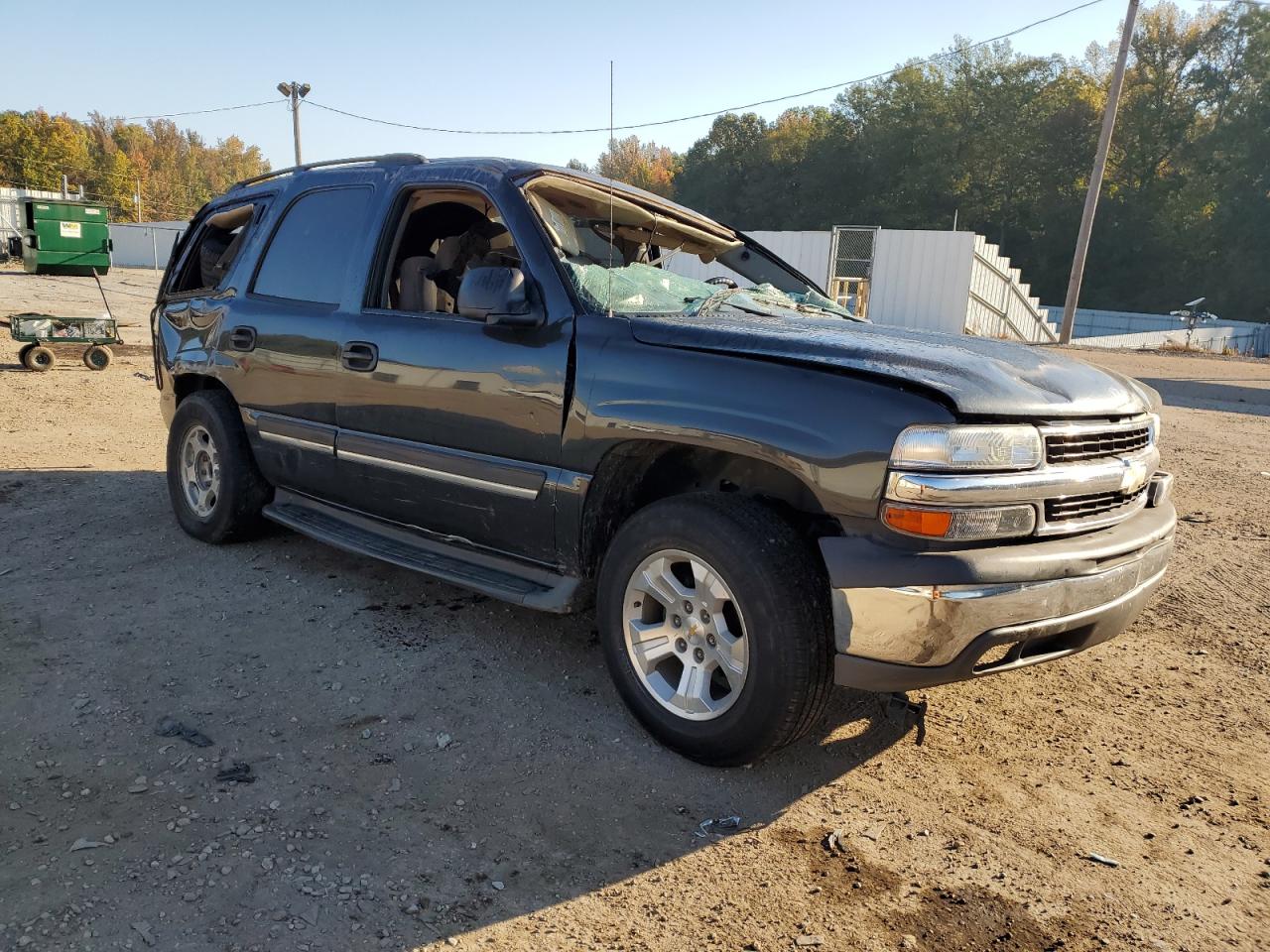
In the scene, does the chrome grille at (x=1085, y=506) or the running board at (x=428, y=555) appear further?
the running board at (x=428, y=555)

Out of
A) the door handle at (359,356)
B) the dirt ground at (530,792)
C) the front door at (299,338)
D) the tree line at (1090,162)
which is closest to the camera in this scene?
the dirt ground at (530,792)

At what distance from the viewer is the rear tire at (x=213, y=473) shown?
4.85 meters

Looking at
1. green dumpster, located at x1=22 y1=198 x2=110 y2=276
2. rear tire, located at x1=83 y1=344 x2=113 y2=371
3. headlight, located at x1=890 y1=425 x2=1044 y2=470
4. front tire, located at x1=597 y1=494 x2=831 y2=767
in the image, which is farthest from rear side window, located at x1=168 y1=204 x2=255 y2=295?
green dumpster, located at x1=22 y1=198 x2=110 y2=276

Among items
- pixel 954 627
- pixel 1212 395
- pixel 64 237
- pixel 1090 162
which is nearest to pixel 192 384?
pixel 954 627

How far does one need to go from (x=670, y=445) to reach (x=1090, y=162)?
58.4m

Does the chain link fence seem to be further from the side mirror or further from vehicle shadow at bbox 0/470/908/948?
the side mirror

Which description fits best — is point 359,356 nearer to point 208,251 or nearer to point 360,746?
point 360,746

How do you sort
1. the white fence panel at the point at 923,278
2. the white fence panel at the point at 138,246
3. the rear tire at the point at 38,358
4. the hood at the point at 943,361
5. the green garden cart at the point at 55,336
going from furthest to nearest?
the white fence panel at the point at 138,246
the white fence panel at the point at 923,278
the rear tire at the point at 38,358
the green garden cart at the point at 55,336
the hood at the point at 943,361

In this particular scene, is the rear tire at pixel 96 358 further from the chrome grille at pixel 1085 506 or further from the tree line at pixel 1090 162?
the tree line at pixel 1090 162

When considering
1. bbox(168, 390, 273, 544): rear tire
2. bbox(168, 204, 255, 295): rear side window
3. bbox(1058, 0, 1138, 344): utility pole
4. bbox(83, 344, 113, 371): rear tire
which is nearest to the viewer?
bbox(168, 390, 273, 544): rear tire

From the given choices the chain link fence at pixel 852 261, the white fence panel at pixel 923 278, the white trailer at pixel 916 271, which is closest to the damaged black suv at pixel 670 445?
the chain link fence at pixel 852 261

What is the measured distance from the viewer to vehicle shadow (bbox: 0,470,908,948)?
241cm

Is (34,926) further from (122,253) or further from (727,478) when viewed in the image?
(122,253)

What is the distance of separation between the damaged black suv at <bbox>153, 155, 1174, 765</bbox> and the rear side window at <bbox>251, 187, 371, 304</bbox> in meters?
0.02
